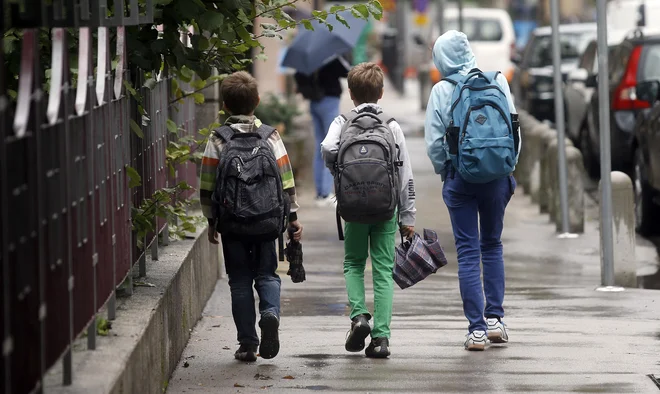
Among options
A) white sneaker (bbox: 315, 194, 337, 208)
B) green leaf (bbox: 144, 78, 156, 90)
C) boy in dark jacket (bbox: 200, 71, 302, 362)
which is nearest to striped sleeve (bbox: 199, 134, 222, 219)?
boy in dark jacket (bbox: 200, 71, 302, 362)

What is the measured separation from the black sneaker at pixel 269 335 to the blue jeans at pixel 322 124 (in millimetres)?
7290

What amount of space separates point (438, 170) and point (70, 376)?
3081 millimetres

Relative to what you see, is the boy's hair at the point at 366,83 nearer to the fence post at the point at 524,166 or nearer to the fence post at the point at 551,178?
the fence post at the point at 551,178

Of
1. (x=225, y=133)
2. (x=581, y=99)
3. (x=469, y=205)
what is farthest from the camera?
(x=581, y=99)

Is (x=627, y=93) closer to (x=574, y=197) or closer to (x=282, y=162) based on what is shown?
(x=574, y=197)

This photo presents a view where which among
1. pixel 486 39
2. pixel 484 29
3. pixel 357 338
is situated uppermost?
pixel 484 29

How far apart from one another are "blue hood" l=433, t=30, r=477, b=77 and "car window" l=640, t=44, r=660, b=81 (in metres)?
7.56

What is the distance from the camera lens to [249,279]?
22.0 feet

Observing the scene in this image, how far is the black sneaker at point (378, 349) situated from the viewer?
6867 mm

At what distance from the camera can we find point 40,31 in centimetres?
622

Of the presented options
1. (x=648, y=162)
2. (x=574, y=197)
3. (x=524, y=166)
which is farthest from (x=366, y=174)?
(x=524, y=166)

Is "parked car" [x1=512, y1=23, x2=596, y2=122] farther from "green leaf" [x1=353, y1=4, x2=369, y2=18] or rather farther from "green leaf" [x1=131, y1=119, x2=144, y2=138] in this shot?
"green leaf" [x1=131, y1=119, x2=144, y2=138]

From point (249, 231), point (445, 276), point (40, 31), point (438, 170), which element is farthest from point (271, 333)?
point (445, 276)

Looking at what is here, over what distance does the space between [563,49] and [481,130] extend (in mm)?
17634
